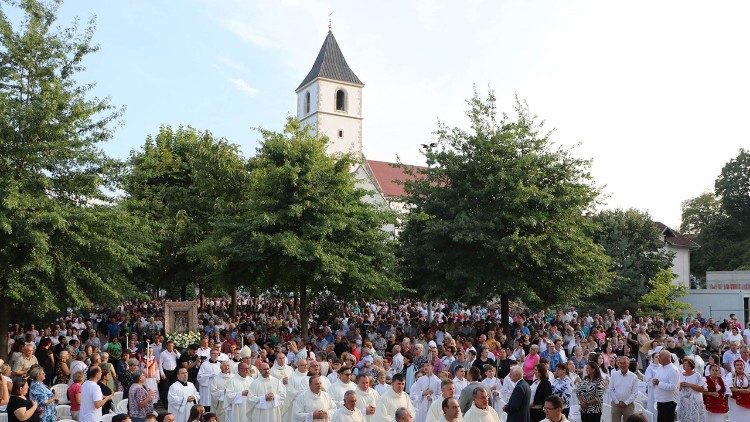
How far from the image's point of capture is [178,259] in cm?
2938

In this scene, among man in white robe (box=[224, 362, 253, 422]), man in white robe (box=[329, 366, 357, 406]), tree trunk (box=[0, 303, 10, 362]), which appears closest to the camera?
man in white robe (box=[329, 366, 357, 406])

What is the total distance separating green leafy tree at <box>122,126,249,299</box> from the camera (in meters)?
27.6

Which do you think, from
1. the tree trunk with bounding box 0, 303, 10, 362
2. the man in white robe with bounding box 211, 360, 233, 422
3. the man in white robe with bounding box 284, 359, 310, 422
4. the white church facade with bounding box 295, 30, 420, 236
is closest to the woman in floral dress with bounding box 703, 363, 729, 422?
the man in white robe with bounding box 284, 359, 310, 422

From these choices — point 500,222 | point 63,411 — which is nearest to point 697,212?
point 500,222

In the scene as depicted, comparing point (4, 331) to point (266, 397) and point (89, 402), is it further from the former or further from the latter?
point (266, 397)

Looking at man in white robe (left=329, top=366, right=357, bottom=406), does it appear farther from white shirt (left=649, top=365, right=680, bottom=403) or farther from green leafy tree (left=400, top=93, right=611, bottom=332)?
green leafy tree (left=400, top=93, right=611, bottom=332)

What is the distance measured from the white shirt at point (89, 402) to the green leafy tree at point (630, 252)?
3014cm

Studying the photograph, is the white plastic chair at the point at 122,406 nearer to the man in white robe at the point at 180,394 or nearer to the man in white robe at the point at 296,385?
the man in white robe at the point at 180,394

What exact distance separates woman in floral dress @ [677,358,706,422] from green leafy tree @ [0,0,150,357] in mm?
12367

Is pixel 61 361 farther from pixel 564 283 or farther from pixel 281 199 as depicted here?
pixel 564 283

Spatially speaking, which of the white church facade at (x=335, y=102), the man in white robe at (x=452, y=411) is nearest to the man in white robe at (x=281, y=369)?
the man in white robe at (x=452, y=411)

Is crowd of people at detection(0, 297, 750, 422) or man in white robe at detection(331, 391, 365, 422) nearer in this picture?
man in white robe at detection(331, 391, 365, 422)

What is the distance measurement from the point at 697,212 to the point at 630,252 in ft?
138

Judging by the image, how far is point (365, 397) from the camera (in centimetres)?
1071
